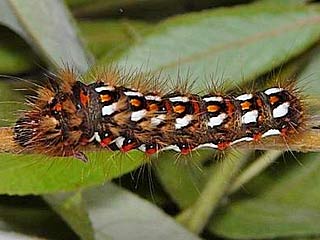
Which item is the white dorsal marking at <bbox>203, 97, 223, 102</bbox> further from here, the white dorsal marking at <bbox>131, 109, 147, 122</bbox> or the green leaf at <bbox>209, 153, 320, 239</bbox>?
the green leaf at <bbox>209, 153, 320, 239</bbox>

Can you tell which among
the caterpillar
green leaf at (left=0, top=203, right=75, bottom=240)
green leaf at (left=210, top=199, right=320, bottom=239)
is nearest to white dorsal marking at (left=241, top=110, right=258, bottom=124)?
the caterpillar

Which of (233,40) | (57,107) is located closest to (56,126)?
(57,107)

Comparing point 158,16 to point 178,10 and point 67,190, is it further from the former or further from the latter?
point 67,190

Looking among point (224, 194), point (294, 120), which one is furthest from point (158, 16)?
point (294, 120)

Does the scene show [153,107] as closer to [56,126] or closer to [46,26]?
[56,126]

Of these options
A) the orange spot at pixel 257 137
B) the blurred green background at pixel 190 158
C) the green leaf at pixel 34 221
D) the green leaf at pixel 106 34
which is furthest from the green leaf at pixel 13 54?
the orange spot at pixel 257 137
